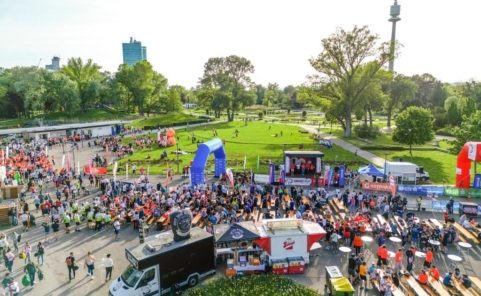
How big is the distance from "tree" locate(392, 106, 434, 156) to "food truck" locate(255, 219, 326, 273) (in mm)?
32313

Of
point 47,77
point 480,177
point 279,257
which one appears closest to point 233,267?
point 279,257

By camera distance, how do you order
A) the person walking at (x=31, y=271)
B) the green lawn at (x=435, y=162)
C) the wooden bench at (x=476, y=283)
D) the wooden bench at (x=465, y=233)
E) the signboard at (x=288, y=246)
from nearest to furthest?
1. the wooden bench at (x=476, y=283)
2. the person walking at (x=31, y=271)
3. the signboard at (x=288, y=246)
4. the wooden bench at (x=465, y=233)
5. the green lawn at (x=435, y=162)

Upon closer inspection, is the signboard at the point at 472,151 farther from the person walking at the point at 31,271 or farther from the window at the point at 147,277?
the person walking at the point at 31,271

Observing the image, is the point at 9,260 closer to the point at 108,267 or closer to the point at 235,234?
the point at 108,267

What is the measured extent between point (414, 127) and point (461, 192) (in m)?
17.7

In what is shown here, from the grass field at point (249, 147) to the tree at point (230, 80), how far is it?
11.6 m

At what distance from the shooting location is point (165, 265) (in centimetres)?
1588

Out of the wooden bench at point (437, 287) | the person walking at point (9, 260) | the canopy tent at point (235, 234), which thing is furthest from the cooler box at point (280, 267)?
the person walking at point (9, 260)

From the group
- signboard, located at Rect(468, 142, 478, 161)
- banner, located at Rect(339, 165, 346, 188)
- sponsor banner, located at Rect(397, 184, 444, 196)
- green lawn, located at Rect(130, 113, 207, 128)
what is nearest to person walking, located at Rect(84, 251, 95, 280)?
banner, located at Rect(339, 165, 346, 188)

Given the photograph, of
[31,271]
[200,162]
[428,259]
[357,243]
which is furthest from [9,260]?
[428,259]

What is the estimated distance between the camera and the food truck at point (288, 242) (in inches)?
710

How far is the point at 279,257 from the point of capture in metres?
18.2

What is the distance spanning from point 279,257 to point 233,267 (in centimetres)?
222

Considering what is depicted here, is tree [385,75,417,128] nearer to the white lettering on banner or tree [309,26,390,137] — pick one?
tree [309,26,390,137]
